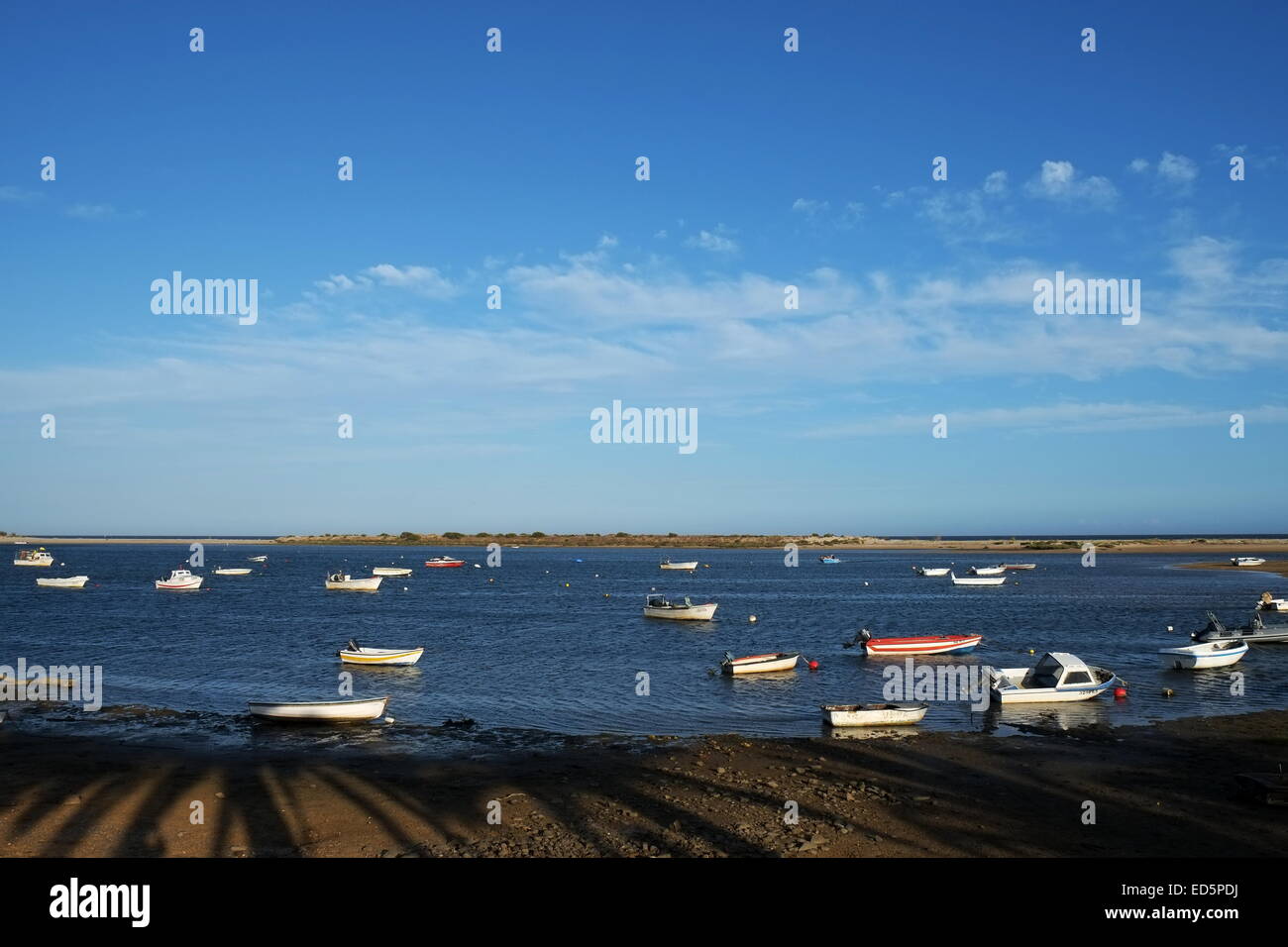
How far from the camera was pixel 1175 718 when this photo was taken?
91.5ft

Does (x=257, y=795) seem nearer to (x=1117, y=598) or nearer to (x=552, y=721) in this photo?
(x=552, y=721)

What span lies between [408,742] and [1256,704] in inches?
1095

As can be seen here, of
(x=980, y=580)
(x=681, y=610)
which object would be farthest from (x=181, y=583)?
(x=980, y=580)

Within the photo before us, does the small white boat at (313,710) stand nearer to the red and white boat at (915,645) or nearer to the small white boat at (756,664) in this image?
the small white boat at (756,664)

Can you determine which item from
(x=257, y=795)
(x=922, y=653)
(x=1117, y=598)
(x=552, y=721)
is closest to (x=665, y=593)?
(x=1117, y=598)

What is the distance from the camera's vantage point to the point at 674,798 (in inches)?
720

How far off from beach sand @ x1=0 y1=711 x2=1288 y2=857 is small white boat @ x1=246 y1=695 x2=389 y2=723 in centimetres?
320

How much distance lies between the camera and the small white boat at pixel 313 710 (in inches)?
1070

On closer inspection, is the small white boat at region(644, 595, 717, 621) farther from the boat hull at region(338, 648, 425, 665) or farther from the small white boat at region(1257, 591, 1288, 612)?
the small white boat at region(1257, 591, 1288, 612)

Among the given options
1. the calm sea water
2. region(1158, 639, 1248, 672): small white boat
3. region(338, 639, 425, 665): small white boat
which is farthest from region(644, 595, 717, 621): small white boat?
region(1158, 639, 1248, 672): small white boat

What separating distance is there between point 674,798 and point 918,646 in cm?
2819

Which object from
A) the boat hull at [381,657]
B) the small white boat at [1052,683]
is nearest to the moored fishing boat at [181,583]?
the boat hull at [381,657]

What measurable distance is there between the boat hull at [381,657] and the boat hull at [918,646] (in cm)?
2119

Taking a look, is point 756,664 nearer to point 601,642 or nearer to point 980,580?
point 601,642
